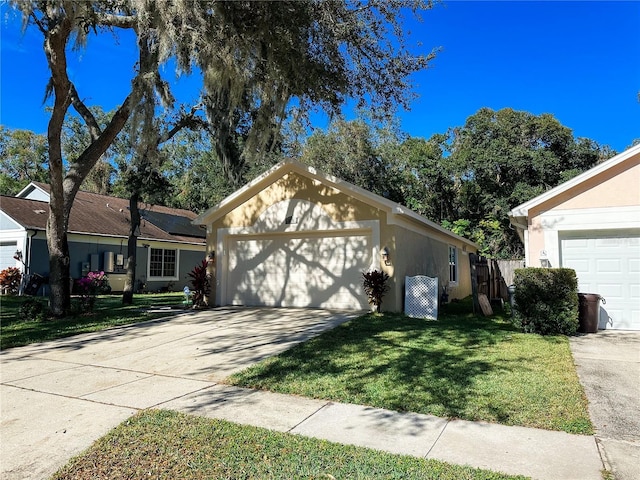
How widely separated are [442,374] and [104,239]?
59.3 feet

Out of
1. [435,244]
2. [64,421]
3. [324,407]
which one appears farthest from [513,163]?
[64,421]

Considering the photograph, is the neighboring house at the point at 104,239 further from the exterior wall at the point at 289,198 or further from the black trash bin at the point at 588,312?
the black trash bin at the point at 588,312

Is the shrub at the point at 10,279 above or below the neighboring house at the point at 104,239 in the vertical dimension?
below

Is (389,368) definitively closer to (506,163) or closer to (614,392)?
(614,392)

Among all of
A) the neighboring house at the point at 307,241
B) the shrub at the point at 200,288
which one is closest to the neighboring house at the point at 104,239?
the shrub at the point at 200,288

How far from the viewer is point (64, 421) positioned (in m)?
4.28

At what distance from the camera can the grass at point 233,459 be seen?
3.16m

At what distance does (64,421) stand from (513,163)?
26499mm

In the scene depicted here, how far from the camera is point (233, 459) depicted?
3.38m

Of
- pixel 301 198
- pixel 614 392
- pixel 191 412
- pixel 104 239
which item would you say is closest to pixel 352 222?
pixel 301 198

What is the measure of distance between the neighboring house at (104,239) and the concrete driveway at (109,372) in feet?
22.8

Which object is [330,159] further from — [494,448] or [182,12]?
[494,448]

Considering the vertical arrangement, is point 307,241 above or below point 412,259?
above

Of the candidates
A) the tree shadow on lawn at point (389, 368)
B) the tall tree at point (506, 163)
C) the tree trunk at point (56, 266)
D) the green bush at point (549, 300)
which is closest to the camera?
the tree shadow on lawn at point (389, 368)
